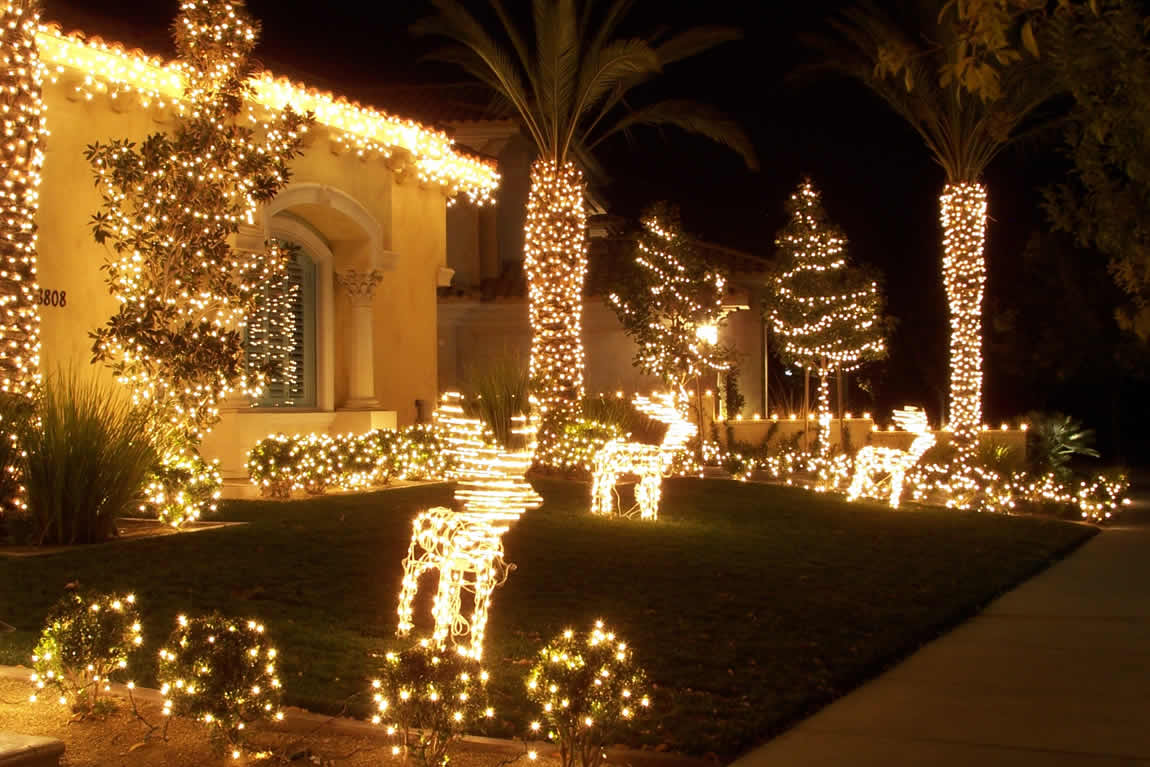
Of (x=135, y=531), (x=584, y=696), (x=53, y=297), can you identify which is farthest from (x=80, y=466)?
(x=584, y=696)

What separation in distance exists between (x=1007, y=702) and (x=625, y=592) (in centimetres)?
344

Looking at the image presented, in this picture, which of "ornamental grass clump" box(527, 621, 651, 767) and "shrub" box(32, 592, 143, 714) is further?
"shrub" box(32, 592, 143, 714)

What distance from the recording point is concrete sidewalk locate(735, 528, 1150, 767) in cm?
652

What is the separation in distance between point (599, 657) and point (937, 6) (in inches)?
702

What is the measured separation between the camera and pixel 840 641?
30.0ft

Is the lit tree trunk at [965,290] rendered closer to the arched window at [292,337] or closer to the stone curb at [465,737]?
the arched window at [292,337]

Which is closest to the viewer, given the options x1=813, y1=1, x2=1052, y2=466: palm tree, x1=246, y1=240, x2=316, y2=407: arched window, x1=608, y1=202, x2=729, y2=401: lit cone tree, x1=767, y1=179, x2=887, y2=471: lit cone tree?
x1=246, y1=240, x2=316, y2=407: arched window

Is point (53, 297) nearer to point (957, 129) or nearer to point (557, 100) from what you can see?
point (557, 100)

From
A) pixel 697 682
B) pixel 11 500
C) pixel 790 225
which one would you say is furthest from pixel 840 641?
pixel 790 225

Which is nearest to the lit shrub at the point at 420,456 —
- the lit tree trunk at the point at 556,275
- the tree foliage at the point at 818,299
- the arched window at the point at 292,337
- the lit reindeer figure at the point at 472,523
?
the arched window at the point at 292,337

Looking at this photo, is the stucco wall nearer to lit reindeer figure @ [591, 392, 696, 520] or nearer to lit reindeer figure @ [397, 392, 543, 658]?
lit reindeer figure @ [591, 392, 696, 520]

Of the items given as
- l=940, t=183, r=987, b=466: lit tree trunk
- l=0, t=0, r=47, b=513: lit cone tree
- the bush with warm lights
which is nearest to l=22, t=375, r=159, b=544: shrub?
l=0, t=0, r=47, b=513: lit cone tree

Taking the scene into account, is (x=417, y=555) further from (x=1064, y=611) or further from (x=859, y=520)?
(x=859, y=520)

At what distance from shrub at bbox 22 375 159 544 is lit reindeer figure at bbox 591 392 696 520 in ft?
16.0
